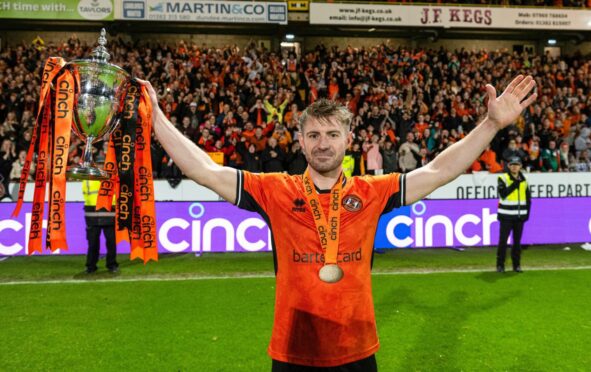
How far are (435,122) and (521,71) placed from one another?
8.68 m

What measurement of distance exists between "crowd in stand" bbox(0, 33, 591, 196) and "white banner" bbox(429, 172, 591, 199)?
138cm

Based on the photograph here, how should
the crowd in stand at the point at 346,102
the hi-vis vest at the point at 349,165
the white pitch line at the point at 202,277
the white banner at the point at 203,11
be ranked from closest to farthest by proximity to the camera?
the white pitch line at the point at 202,277
the hi-vis vest at the point at 349,165
the crowd in stand at the point at 346,102
the white banner at the point at 203,11

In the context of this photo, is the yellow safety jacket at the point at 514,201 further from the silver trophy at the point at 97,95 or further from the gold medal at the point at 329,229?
the silver trophy at the point at 97,95

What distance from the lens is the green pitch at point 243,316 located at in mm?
5082

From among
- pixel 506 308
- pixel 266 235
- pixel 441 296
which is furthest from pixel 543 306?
pixel 266 235

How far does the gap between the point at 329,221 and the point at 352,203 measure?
0.18 metres

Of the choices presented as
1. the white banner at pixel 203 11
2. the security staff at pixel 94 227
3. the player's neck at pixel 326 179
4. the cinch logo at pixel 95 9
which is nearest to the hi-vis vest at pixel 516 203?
the security staff at pixel 94 227

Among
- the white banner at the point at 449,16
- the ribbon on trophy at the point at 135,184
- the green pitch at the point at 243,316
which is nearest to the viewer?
the ribbon on trophy at the point at 135,184

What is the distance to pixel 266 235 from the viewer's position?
408 inches

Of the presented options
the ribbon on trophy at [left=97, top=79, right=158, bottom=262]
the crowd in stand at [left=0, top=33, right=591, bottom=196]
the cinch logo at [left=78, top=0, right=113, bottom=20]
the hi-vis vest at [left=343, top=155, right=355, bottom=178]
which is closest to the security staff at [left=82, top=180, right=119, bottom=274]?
the crowd in stand at [left=0, top=33, right=591, bottom=196]

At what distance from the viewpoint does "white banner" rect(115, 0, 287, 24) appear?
21266mm

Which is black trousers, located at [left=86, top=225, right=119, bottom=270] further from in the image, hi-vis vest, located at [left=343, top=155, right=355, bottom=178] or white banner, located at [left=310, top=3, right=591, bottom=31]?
white banner, located at [left=310, top=3, right=591, bottom=31]

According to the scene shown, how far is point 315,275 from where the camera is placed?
2539 millimetres

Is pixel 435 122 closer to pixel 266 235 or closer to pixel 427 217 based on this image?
pixel 427 217
